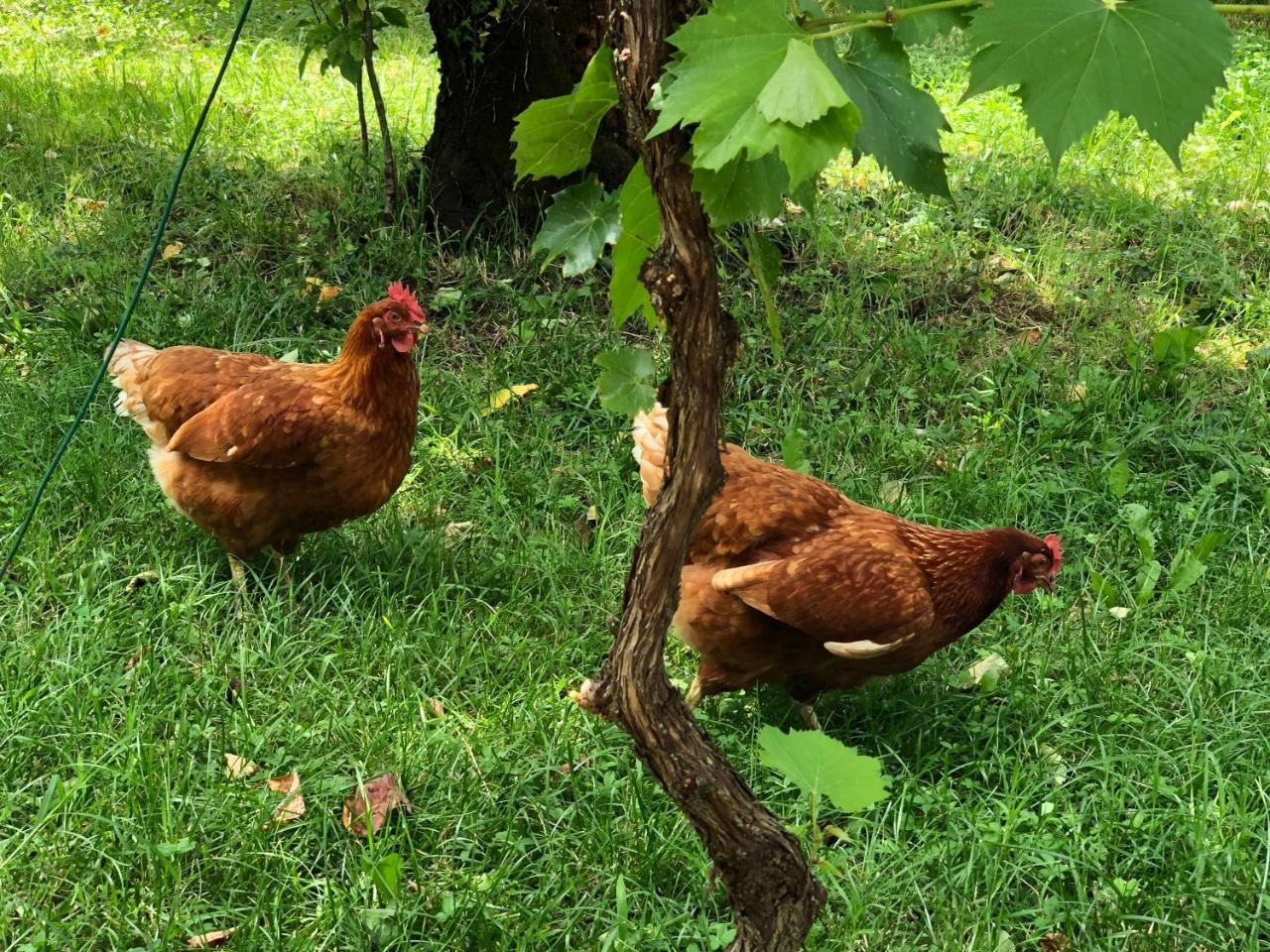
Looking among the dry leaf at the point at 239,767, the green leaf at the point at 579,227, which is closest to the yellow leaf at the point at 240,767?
the dry leaf at the point at 239,767

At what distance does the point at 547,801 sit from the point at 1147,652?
1918mm

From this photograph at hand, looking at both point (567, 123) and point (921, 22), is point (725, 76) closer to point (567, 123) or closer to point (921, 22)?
point (921, 22)

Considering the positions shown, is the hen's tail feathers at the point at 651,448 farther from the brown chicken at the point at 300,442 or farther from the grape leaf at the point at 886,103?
the grape leaf at the point at 886,103

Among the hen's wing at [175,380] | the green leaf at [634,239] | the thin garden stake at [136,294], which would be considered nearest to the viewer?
the green leaf at [634,239]

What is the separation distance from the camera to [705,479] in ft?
6.08

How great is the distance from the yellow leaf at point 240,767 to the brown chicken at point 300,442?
3.03 ft

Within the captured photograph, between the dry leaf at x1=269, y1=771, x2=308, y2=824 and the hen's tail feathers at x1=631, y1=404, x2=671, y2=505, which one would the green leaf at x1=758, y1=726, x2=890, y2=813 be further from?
the hen's tail feathers at x1=631, y1=404, x2=671, y2=505

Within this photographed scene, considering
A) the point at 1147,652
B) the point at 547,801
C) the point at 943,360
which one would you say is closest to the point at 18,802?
the point at 547,801

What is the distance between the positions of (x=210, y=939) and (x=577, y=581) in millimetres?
1639

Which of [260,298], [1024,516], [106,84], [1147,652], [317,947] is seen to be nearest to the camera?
[317,947]

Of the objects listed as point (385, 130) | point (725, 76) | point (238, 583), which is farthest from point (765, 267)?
point (385, 130)

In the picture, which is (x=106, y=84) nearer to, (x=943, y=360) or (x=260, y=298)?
(x=260, y=298)

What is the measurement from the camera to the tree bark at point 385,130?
5.34 metres

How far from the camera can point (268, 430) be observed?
3848mm
